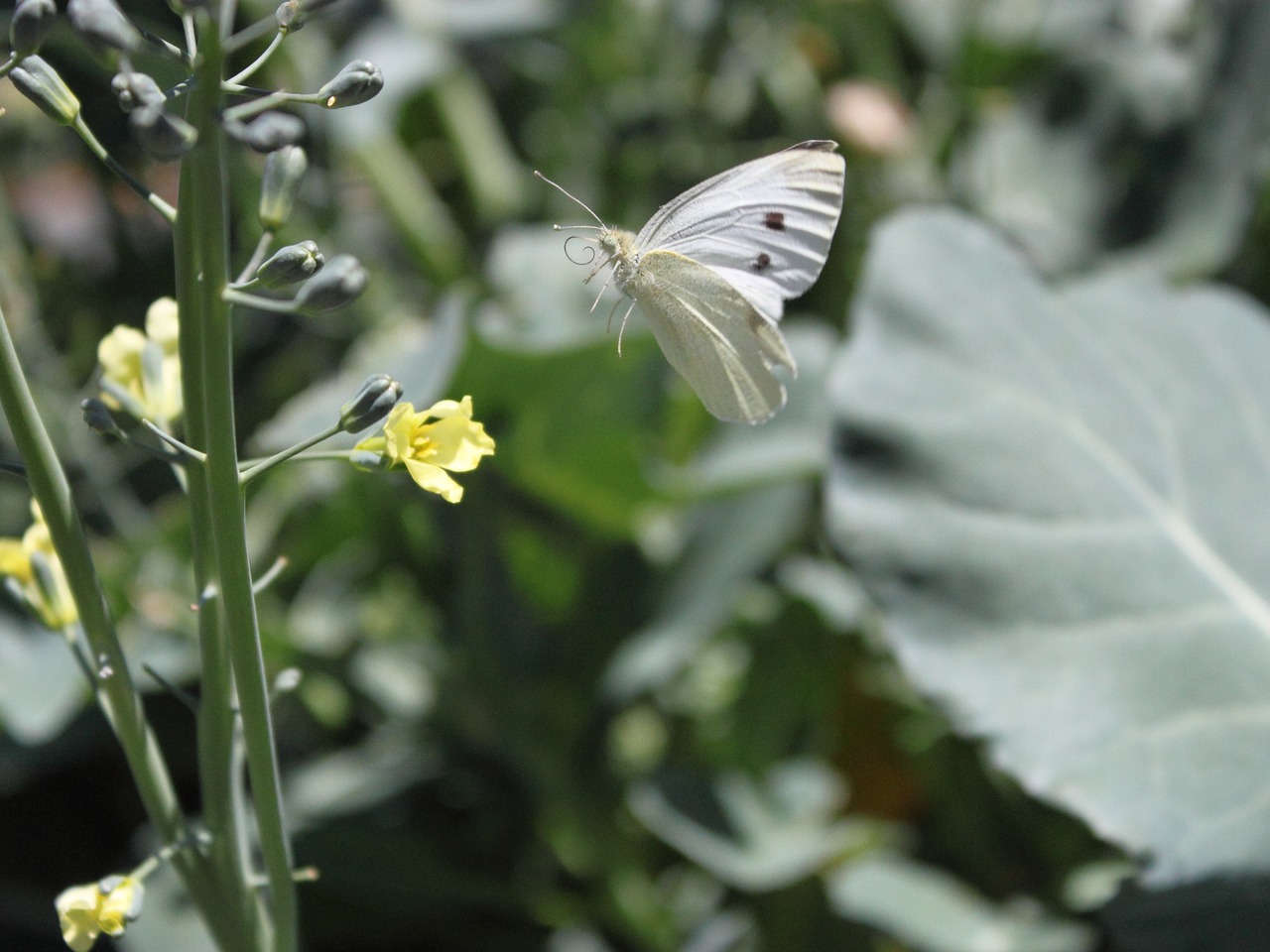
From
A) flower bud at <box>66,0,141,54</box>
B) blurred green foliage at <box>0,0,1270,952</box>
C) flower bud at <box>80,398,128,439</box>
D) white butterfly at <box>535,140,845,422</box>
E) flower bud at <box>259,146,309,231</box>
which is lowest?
blurred green foliage at <box>0,0,1270,952</box>

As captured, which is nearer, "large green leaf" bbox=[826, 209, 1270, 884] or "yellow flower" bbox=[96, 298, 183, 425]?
"yellow flower" bbox=[96, 298, 183, 425]

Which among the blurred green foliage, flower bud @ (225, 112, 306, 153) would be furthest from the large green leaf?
flower bud @ (225, 112, 306, 153)

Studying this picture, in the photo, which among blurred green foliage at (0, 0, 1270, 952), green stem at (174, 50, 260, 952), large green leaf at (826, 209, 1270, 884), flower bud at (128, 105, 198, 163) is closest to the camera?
flower bud at (128, 105, 198, 163)

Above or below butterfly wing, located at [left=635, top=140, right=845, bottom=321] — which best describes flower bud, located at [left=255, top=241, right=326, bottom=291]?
above

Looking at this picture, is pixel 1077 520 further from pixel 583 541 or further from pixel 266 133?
pixel 266 133

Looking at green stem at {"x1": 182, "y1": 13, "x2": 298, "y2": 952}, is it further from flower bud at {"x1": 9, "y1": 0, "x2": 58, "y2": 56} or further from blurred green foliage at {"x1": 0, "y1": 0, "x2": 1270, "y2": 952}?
blurred green foliage at {"x1": 0, "y1": 0, "x2": 1270, "y2": 952}

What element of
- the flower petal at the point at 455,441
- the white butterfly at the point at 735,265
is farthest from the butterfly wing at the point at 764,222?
the flower petal at the point at 455,441

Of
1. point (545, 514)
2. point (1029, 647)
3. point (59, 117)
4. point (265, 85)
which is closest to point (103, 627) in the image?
point (59, 117)
